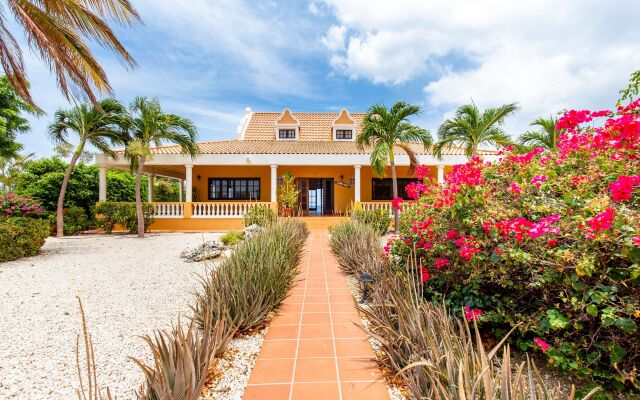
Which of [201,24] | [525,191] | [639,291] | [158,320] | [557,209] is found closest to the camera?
[639,291]

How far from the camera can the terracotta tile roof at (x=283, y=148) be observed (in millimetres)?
15530

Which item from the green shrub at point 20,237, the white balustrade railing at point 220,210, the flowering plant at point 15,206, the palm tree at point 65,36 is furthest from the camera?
the white balustrade railing at point 220,210

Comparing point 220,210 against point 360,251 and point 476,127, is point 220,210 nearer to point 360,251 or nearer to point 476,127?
point 360,251

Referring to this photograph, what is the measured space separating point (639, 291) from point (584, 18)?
204 inches

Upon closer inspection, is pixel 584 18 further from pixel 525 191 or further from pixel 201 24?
pixel 201 24

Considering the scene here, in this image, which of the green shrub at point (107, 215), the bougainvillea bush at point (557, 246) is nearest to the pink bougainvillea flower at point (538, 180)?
the bougainvillea bush at point (557, 246)

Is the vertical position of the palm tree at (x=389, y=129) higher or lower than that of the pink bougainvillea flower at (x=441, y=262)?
higher

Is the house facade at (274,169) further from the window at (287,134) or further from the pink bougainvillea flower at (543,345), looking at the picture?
the pink bougainvillea flower at (543,345)

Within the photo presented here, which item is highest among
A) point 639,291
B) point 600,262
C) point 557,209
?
point 557,209

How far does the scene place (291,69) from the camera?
13.7 metres

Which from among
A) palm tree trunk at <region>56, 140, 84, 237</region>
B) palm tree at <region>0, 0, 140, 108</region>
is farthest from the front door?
palm tree at <region>0, 0, 140, 108</region>

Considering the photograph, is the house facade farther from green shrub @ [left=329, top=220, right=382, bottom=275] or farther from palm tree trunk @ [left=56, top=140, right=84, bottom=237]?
green shrub @ [left=329, top=220, right=382, bottom=275]

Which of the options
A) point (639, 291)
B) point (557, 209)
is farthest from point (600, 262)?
point (557, 209)

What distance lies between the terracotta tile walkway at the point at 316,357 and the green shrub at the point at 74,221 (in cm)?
1432
